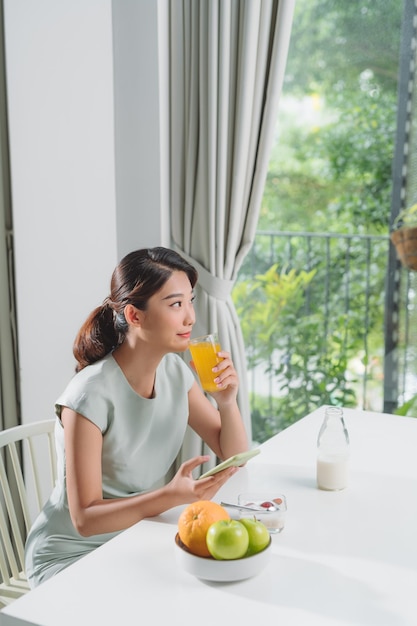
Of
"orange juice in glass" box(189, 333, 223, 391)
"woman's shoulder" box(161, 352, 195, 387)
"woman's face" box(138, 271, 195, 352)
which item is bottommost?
"woman's shoulder" box(161, 352, 195, 387)

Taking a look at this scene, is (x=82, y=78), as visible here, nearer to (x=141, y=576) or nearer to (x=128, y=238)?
(x=128, y=238)

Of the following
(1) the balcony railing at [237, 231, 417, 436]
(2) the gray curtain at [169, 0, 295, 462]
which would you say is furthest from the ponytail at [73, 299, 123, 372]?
(1) the balcony railing at [237, 231, 417, 436]

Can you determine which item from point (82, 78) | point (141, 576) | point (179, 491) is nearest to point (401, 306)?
point (82, 78)

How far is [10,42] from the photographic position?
2451mm

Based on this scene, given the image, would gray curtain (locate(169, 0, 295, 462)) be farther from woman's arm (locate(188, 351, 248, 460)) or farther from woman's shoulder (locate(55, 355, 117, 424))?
woman's shoulder (locate(55, 355, 117, 424))

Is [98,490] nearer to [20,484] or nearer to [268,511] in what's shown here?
[268,511]

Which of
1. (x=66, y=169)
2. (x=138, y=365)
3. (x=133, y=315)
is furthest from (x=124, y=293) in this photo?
(x=66, y=169)

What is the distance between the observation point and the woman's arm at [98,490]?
143 centimetres

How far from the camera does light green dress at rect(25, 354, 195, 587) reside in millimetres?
1681

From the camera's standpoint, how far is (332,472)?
63.3 inches

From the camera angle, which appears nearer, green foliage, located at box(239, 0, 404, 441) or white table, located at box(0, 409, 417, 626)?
white table, located at box(0, 409, 417, 626)

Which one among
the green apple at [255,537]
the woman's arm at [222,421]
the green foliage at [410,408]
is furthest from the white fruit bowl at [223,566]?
the green foliage at [410,408]

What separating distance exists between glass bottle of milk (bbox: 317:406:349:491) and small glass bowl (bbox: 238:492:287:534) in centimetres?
17

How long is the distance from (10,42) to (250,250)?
1.19 m
